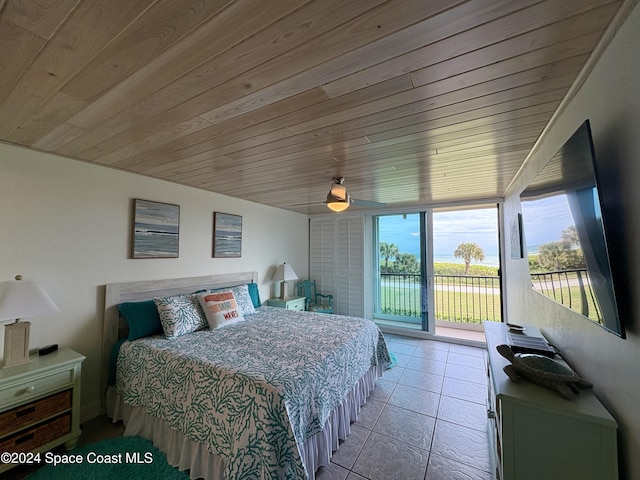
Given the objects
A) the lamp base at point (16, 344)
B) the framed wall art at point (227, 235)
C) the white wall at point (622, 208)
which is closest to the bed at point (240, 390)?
the lamp base at point (16, 344)

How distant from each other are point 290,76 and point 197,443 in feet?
7.33

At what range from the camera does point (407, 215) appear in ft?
14.9

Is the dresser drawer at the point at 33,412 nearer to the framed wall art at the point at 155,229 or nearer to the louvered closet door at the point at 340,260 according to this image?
the framed wall art at the point at 155,229

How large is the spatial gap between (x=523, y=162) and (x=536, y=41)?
67.1 inches

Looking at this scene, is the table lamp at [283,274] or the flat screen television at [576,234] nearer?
the flat screen television at [576,234]

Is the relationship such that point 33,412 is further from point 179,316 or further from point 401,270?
point 401,270

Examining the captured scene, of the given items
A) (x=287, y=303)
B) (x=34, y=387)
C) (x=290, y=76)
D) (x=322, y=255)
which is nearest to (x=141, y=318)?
(x=34, y=387)

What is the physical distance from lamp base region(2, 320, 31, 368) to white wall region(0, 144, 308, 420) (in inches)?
10.3

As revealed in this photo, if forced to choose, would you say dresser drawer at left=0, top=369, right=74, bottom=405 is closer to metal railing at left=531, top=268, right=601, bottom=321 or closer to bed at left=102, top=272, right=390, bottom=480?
bed at left=102, top=272, right=390, bottom=480

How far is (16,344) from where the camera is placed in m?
1.79

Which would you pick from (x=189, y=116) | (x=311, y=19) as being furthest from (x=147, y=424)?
(x=311, y=19)

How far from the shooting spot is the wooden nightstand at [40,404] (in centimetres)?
164

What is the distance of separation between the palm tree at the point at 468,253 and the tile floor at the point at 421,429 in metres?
2.16

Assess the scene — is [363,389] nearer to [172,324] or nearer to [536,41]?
[172,324]
